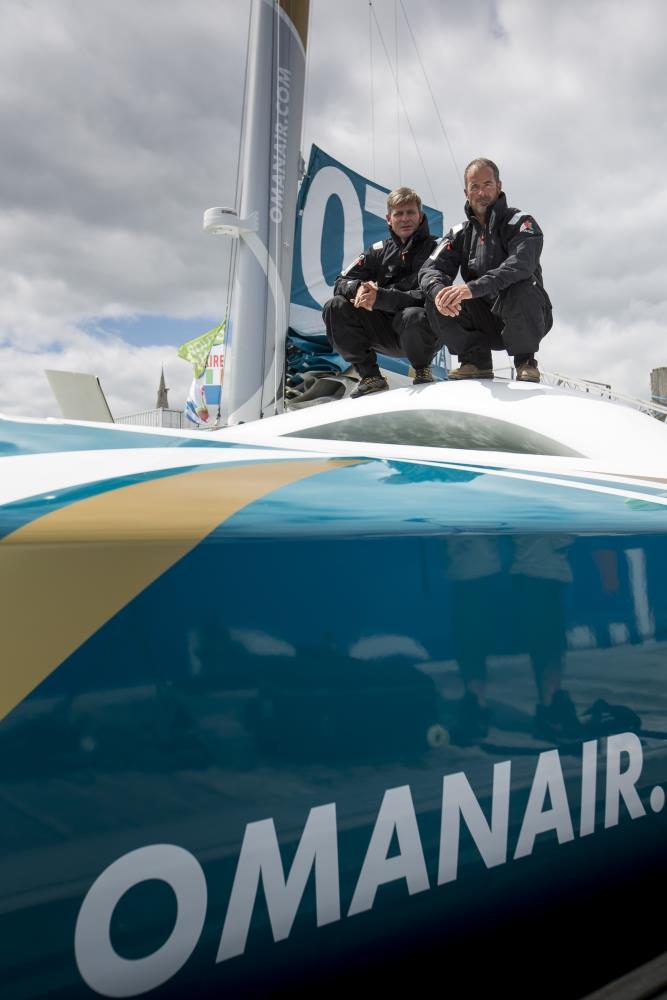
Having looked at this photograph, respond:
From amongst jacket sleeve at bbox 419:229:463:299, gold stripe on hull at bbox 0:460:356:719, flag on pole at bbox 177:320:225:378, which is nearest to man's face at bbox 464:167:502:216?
jacket sleeve at bbox 419:229:463:299

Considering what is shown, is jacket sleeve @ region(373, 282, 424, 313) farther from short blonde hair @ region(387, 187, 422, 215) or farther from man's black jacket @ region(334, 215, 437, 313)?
short blonde hair @ region(387, 187, 422, 215)

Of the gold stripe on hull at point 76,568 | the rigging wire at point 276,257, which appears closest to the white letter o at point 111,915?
the gold stripe on hull at point 76,568

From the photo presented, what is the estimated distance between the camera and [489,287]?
2.13m

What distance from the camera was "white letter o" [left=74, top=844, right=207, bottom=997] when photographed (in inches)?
21.5

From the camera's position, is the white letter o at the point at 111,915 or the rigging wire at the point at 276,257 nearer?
the white letter o at the point at 111,915

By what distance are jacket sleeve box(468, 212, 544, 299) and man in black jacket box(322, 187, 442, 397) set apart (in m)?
0.32

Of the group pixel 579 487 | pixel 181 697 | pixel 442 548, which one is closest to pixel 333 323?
pixel 579 487

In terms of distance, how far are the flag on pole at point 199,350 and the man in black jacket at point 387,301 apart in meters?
8.80

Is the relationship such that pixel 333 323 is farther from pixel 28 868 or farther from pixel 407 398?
pixel 28 868

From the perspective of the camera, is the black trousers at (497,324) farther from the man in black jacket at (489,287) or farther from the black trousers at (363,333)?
the black trousers at (363,333)

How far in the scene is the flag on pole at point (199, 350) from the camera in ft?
37.9

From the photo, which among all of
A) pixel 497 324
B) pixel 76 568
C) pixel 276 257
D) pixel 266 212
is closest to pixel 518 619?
pixel 76 568

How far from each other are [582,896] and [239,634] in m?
0.55

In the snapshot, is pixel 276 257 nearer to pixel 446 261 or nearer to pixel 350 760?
pixel 446 261
